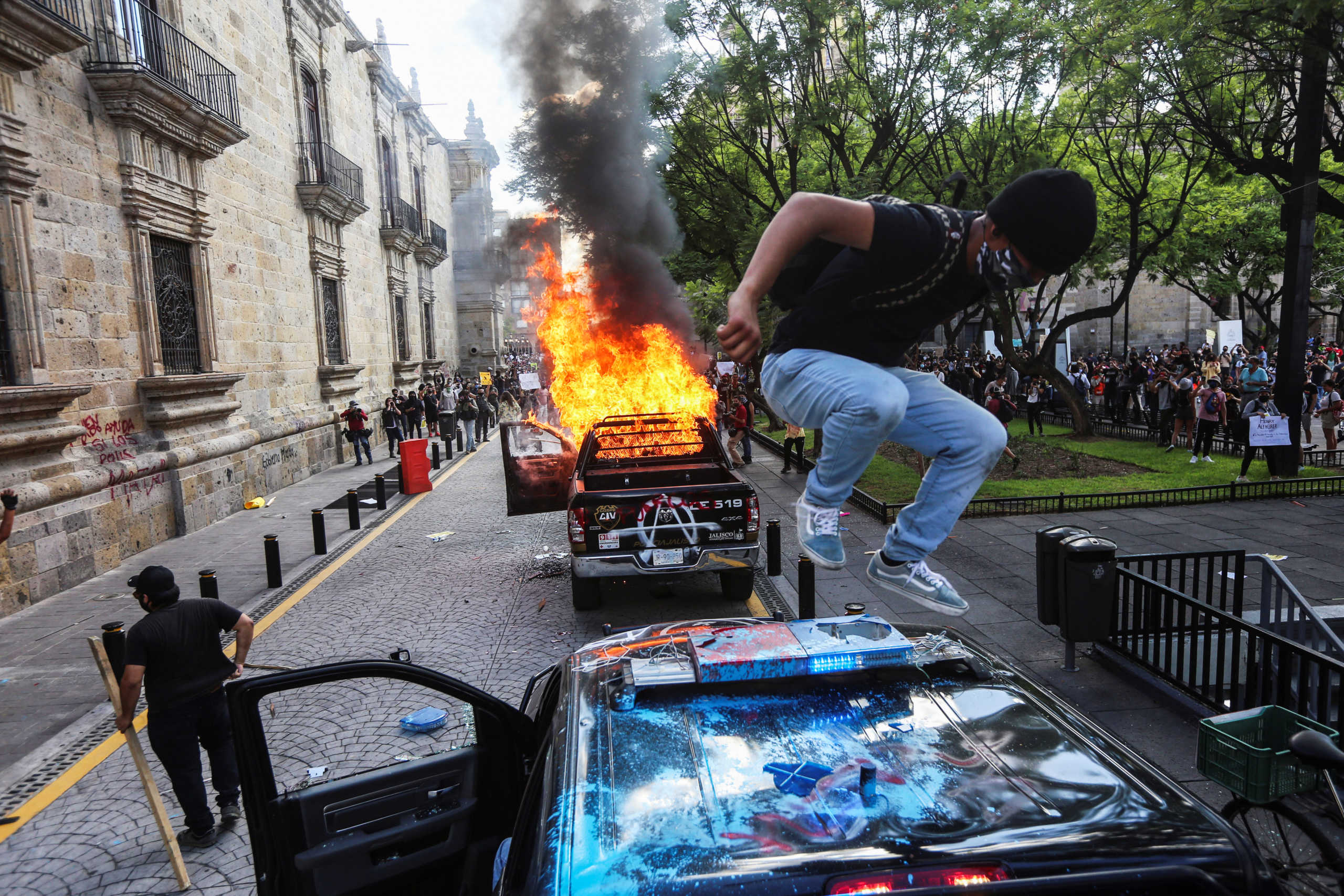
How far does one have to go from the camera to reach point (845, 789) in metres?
2.12

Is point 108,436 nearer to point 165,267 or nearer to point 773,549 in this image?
point 165,267

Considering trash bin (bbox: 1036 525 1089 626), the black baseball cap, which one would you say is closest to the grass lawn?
trash bin (bbox: 1036 525 1089 626)

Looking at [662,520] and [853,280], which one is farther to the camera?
[662,520]

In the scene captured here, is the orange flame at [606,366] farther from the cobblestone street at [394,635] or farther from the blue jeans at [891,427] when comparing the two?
the blue jeans at [891,427]

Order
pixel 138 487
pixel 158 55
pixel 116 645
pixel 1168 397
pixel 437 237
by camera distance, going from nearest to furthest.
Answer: pixel 116 645, pixel 138 487, pixel 158 55, pixel 1168 397, pixel 437 237

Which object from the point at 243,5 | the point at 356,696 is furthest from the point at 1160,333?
the point at 356,696

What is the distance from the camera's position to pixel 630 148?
17.1m

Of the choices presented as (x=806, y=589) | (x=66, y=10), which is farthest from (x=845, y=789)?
(x=66, y=10)

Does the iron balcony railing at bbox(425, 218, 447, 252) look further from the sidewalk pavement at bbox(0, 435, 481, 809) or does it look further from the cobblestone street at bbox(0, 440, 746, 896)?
the cobblestone street at bbox(0, 440, 746, 896)

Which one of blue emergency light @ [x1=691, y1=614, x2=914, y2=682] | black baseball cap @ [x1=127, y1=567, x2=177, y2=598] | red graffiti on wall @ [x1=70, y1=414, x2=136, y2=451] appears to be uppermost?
red graffiti on wall @ [x1=70, y1=414, x2=136, y2=451]

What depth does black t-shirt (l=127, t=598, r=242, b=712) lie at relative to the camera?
464 cm

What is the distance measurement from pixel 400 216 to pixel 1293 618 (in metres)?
28.1

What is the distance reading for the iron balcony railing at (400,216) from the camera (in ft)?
91.2

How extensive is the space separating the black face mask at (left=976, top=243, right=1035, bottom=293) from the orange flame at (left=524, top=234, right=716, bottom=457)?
10.3 metres
